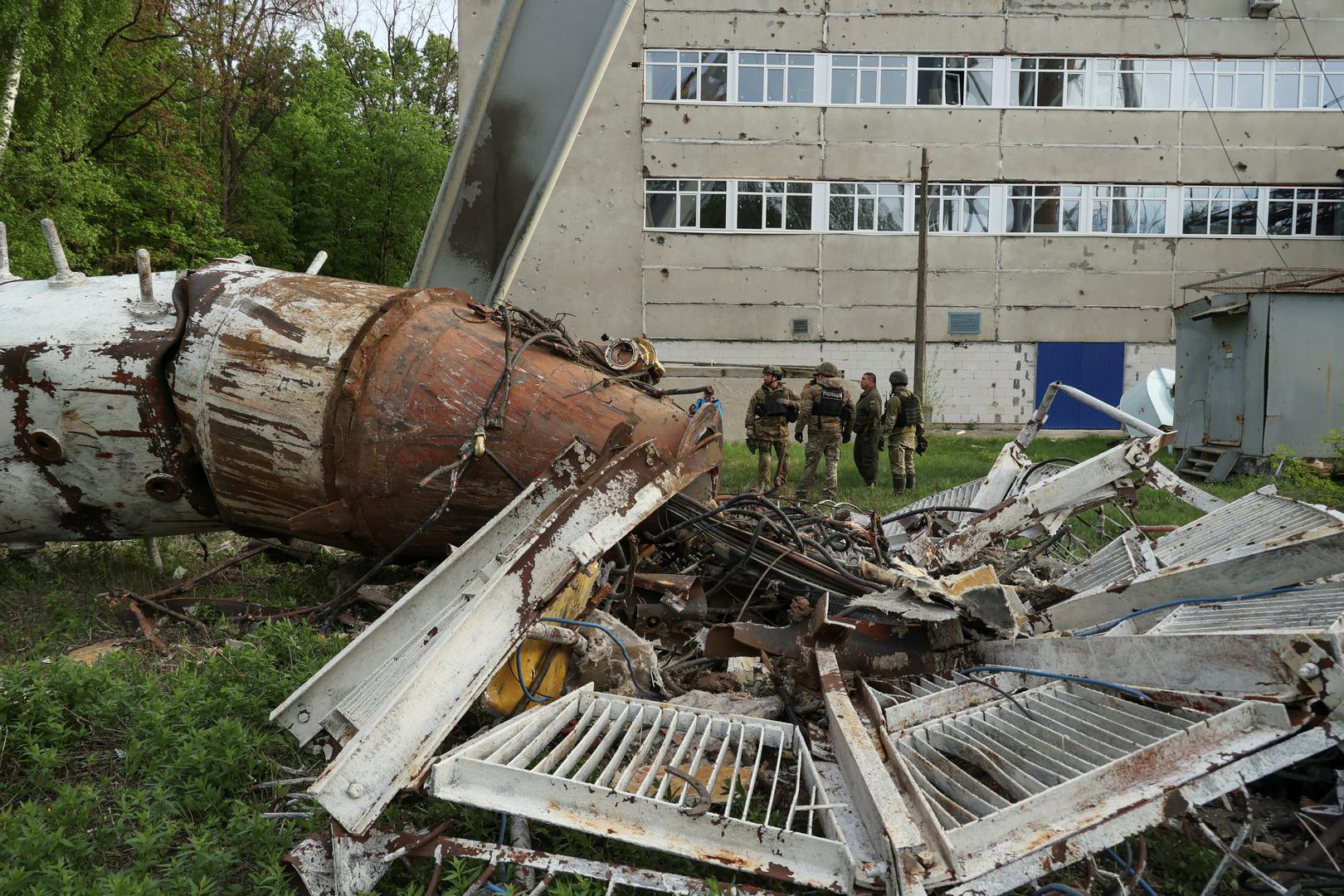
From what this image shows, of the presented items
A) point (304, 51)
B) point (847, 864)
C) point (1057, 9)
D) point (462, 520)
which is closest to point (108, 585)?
point (462, 520)

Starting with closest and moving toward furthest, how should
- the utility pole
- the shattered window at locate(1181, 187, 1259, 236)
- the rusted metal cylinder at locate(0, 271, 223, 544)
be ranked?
the rusted metal cylinder at locate(0, 271, 223, 544) → the utility pole → the shattered window at locate(1181, 187, 1259, 236)

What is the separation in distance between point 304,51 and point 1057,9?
65.0 ft

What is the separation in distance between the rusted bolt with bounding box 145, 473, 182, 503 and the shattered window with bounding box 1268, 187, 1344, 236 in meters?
23.1

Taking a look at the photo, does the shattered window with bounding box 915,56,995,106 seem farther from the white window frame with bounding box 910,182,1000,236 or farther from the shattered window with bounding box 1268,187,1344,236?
the shattered window with bounding box 1268,187,1344,236

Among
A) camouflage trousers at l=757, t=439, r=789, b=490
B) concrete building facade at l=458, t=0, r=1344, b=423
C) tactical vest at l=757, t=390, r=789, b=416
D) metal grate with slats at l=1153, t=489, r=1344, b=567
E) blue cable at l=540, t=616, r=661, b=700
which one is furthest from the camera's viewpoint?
concrete building facade at l=458, t=0, r=1344, b=423

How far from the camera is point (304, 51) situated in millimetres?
24172

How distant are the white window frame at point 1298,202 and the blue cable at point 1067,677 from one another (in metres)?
21.4

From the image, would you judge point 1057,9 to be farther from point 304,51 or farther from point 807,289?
point 304,51

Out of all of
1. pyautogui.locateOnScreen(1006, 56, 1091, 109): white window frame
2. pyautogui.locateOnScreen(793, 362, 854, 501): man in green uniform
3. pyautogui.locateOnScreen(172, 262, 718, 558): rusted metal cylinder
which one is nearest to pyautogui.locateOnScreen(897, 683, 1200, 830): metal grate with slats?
pyautogui.locateOnScreen(172, 262, 718, 558): rusted metal cylinder

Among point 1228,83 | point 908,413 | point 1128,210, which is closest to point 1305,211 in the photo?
point 1228,83

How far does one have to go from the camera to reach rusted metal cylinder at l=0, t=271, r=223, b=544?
4379 millimetres

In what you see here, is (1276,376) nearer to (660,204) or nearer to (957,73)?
(957,73)

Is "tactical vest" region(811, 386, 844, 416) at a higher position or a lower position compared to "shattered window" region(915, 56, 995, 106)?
lower

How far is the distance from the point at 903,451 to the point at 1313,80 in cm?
1713
